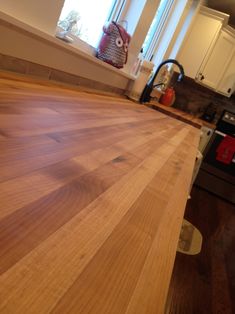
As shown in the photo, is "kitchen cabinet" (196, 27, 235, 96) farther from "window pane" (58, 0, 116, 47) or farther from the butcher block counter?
the butcher block counter

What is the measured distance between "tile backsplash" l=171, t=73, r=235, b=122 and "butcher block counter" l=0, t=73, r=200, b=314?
4215 mm

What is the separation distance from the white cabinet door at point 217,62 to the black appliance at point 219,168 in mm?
580

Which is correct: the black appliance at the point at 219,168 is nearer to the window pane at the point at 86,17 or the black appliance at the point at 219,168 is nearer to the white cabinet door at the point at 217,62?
the white cabinet door at the point at 217,62

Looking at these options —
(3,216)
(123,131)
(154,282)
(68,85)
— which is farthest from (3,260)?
(68,85)

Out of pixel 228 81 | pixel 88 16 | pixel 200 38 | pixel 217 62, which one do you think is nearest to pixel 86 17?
pixel 88 16

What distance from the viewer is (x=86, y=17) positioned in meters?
1.93

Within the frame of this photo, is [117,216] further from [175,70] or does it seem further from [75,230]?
[175,70]

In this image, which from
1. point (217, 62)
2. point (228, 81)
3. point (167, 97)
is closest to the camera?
point (167, 97)

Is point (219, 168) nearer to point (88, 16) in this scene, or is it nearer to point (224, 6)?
point (224, 6)

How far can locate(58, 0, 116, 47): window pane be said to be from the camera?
168 cm

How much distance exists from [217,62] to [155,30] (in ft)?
4.01

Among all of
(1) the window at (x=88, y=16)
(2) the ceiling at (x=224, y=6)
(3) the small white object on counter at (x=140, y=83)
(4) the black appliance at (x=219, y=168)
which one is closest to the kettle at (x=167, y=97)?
(4) the black appliance at (x=219, y=168)

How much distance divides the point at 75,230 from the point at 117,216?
10 centimetres

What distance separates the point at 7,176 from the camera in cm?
37
